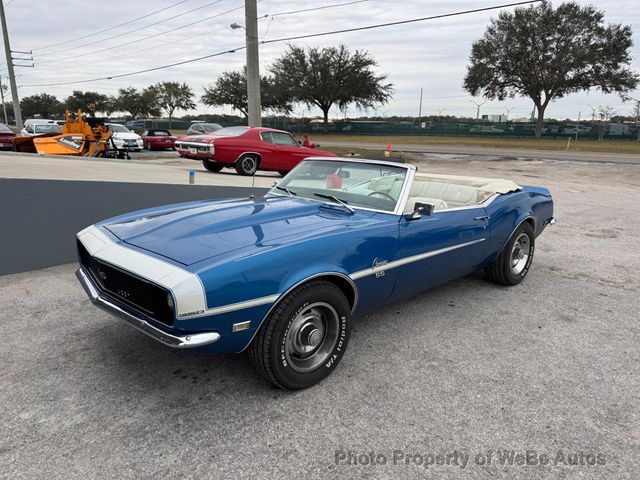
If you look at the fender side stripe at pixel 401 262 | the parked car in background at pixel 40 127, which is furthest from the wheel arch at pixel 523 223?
the parked car in background at pixel 40 127

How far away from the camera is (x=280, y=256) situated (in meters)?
2.46

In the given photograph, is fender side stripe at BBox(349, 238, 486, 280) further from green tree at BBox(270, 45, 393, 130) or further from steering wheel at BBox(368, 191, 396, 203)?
green tree at BBox(270, 45, 393, 130)

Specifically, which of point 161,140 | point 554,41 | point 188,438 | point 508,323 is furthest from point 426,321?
point 554,41

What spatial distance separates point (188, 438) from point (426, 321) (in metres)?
2.18

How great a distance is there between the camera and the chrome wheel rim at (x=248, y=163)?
11.4 m

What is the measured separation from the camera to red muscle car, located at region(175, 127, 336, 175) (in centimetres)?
1118

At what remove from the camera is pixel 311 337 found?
272 centimetres

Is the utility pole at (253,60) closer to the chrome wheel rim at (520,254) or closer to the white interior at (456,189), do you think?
the white interior at (456,189)

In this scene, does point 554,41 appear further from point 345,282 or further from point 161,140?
point 345,282

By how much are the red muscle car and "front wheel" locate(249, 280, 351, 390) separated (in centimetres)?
842

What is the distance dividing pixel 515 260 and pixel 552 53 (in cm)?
4618

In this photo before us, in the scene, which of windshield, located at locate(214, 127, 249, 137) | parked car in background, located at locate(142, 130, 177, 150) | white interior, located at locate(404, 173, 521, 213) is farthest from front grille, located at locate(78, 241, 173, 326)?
parked car in background, located at locate(142, 130, 177, 150)

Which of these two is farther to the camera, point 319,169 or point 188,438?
point 319,169

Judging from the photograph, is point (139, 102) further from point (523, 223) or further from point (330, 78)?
point (523, 223)
